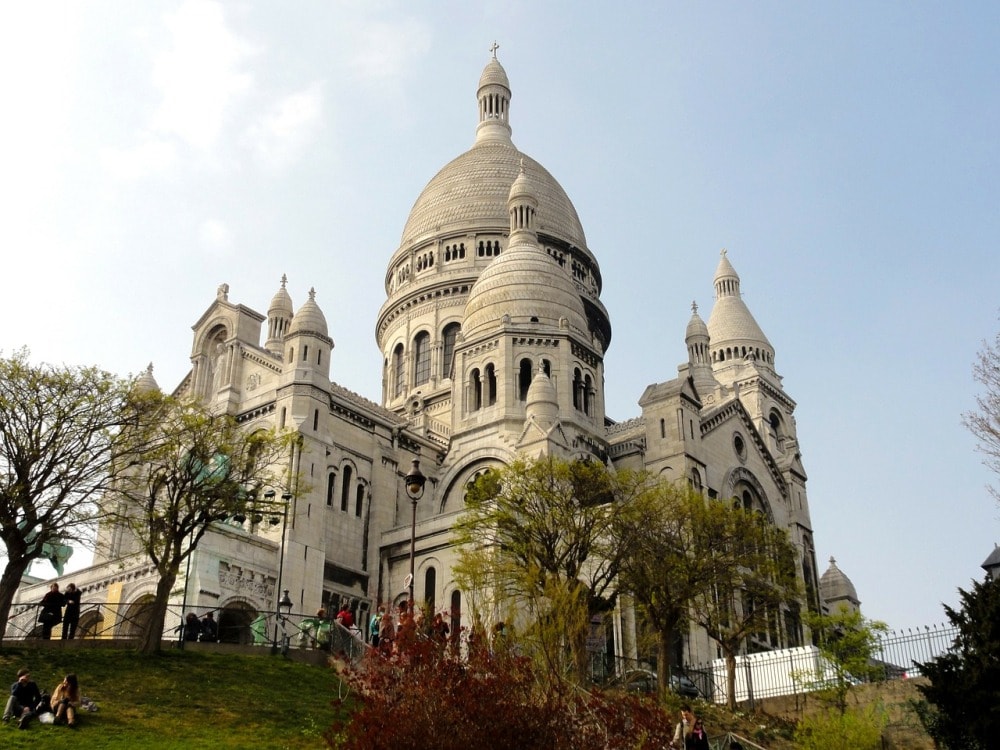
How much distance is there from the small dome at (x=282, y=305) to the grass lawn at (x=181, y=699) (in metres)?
34.4

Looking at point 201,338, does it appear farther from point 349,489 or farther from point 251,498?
point 251,498

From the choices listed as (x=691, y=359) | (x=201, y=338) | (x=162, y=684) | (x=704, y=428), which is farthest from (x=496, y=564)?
(x=691, y=359)

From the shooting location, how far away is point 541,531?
34.1 m

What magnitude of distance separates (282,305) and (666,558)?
3392 centimetres

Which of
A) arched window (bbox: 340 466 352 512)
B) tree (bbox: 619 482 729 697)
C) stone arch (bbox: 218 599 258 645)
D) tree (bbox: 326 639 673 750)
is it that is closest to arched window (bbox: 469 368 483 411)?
arched window (bbox: 340 466 352 512)

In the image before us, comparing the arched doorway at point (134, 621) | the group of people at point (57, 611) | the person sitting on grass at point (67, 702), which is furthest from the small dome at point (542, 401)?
the person sitting on grass at point (67, 702)

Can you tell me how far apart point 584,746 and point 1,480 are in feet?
62.1

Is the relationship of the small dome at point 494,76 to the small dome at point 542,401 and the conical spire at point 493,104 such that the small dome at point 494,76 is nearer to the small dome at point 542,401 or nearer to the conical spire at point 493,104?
the conical spire at point 493,104

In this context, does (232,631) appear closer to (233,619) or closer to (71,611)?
(233,619)

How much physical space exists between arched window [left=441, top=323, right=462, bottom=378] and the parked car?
3211 centimetres

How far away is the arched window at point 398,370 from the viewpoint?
A: 68.8m

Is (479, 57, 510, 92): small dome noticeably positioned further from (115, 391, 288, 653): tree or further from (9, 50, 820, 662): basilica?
(115, 391, 288, 653): tree

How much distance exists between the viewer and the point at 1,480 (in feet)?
95.8

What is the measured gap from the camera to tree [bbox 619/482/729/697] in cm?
3391
